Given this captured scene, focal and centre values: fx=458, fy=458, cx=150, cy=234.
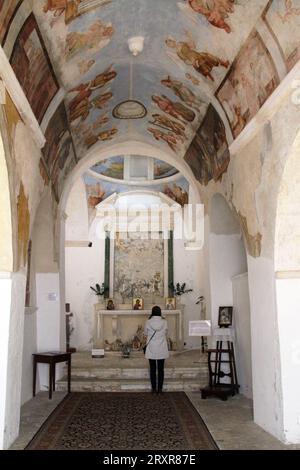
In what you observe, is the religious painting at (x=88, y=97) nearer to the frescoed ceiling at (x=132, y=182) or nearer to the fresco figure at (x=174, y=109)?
the fresco figure at (x=174, y=109)

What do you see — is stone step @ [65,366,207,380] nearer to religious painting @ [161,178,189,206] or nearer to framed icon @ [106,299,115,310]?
framed icon @ [106,299,115,310]

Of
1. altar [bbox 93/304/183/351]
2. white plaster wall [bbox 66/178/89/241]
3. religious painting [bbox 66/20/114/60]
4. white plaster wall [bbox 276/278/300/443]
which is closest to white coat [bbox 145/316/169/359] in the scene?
white plaster wall [bbox 276/278/300/443]

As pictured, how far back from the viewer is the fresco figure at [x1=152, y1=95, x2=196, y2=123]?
918 centimetres

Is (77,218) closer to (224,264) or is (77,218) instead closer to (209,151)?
(224,264)

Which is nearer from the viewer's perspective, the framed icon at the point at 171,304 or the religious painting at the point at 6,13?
the religious painting at the point at 6,13

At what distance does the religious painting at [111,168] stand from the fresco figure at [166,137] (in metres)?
4.21

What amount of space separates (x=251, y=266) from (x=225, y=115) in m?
2.63

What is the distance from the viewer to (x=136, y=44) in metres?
7.51

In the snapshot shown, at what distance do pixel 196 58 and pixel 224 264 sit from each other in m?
4.69

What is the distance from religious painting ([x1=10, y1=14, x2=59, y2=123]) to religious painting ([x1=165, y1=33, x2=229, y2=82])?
2018 millimetres

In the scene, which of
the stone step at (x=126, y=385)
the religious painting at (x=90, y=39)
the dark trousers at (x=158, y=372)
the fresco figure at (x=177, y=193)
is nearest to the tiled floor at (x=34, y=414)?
the stone step at (x=126, y=385)

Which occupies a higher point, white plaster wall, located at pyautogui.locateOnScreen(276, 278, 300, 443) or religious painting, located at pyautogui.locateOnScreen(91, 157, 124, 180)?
religious painting, located at pyautogui.locateOnScreen(91, 157, 124, 180)

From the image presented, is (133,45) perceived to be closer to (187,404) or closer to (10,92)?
(10,92)

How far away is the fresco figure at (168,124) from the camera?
10.0 m
